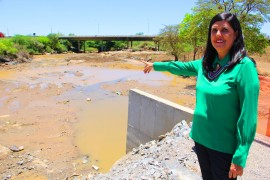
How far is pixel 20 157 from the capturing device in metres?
7.20

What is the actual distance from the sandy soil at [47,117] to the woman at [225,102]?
14.8 feet

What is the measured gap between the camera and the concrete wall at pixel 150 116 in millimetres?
5793

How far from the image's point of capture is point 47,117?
10.9 meters

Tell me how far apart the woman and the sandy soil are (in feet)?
14.8

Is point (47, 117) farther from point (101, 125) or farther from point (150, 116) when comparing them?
point (150, 116)

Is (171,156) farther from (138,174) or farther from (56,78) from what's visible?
(56,78)

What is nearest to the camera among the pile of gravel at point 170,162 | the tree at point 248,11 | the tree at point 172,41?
the pile of gravel at point 170,162

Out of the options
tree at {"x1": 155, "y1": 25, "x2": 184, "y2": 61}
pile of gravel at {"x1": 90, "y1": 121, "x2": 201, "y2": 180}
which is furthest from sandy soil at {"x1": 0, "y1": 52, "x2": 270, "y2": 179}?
tree at {"x1": 155, "y1": 25, "x2": 184, "y2": 61}

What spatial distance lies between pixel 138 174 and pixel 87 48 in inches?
2496

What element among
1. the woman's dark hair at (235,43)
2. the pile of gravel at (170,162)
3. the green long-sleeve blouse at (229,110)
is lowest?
the pile of gravel at (170,162)

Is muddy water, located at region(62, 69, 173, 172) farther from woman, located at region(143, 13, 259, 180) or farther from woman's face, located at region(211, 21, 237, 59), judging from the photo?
woman's face, located at region(211, 21, 237, 59)

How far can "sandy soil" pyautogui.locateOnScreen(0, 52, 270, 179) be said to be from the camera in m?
6.70

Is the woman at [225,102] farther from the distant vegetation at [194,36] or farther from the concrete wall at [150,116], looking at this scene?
the distant vegetation at [194,36]

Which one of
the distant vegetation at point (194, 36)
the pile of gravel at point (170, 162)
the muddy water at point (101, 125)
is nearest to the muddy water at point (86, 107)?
the muddy water at point (101, 125)
